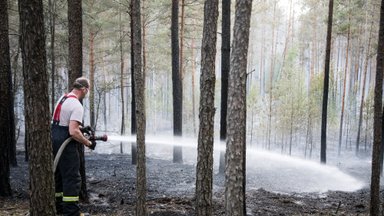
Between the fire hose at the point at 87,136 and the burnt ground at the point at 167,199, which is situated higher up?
the fire hose at the point at 87,136

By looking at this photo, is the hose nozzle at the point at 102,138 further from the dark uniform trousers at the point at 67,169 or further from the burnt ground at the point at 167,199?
the burnt ground at the point at 167,199

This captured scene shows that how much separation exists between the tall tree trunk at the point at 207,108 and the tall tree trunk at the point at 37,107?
279 centimetres

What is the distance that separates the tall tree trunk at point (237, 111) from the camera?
4.91 m

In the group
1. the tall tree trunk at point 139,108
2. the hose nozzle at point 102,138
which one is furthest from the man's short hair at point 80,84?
the tall tree trunk at point 139,108

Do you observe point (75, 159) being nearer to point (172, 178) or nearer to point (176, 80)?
point (172, 178)

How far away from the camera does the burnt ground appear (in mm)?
7645

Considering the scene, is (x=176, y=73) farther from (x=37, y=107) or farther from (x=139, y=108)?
(x=37, y=107)

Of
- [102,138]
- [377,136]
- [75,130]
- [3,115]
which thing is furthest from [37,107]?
[377,136]

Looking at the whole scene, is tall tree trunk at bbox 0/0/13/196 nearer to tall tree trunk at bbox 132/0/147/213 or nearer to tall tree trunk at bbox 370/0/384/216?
tall tree trunk at bbox 132/0/147/213

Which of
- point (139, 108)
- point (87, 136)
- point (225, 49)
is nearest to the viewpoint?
point (87, 136)

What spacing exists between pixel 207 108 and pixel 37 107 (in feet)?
9.94

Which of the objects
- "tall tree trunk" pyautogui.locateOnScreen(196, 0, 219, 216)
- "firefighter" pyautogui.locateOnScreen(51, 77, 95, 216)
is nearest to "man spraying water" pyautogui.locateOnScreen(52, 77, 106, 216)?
"firefighter" pyautogui.locateOnScreen(51, 77, 95, 216)

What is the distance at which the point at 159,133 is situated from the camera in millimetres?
42344

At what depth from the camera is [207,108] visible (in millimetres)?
6023
